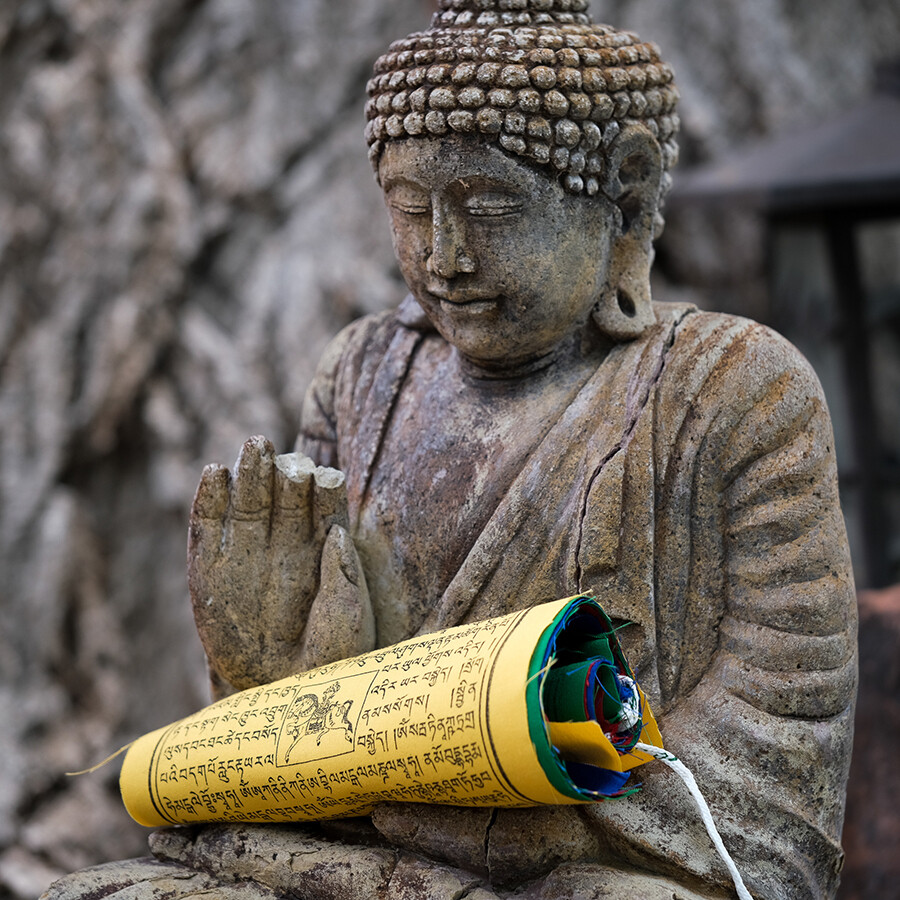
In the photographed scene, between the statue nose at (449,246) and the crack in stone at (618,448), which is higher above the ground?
the statue nose at (449,246)

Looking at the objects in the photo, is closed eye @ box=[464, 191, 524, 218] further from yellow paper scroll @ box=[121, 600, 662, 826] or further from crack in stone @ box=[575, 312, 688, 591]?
yellow paper scroll @ box=[121, 600, 662, 826]

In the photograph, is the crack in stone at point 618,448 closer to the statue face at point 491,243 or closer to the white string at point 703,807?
the statue face at point 491,243

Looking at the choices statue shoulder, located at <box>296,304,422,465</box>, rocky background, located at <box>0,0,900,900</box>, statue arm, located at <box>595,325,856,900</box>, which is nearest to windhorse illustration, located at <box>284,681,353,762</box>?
statue arm, located at <box>595,325,856,900</box>

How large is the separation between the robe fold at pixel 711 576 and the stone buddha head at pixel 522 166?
0.47 ft

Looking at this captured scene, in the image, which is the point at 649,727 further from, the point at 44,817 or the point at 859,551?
the point at 44,817

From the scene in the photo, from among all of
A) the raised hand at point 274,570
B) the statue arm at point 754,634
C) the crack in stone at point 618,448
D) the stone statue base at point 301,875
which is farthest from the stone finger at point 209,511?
the statue arm at point 754,634

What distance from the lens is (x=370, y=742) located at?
172 cm

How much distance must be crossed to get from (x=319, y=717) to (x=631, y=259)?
87 centimetres

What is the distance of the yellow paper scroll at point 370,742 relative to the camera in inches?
62.9

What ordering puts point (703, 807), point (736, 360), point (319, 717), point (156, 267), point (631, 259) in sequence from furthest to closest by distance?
point (156, 267), point (631, 259), point (736, 360), point (319, 717), point (703, 807)

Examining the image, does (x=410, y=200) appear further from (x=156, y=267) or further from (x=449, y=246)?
(x=156, y=267)

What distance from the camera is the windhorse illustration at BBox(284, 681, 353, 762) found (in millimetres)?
1762

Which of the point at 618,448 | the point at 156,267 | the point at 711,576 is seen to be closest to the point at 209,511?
the point at 618,448

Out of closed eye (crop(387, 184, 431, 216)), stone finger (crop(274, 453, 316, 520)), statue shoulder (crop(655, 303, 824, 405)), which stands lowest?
stone finger (crop(274, 453, 316, 520))
